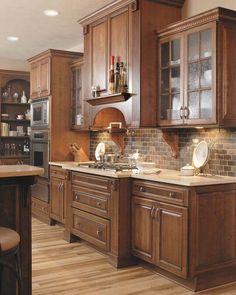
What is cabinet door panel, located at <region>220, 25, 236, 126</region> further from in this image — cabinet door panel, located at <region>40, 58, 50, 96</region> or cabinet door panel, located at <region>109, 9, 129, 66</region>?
cabinet door panel, located at <region>40, 58, 50, 96</region>

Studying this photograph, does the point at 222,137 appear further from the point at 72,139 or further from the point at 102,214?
the point at 72,139

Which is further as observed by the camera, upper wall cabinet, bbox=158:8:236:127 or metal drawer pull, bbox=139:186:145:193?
metal drawer pull, bbox=139:186:145:193

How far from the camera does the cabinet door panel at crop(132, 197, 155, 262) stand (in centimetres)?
372

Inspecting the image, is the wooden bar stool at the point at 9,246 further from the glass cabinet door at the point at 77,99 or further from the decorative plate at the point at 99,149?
the glass cabinet door at the point at 77,99

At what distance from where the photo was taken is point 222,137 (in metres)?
3.80

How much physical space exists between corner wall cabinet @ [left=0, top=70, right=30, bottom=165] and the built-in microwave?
4.75 feet

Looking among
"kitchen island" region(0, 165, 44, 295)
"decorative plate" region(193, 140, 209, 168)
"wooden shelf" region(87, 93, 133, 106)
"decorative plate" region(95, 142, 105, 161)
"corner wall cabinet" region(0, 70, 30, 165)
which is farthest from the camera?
"corner wall cabinet" region(0, 70, 30, 165)

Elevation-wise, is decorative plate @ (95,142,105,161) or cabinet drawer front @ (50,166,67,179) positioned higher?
decorative plate @ (95,142,105,161)

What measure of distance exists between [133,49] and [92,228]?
1958 mm

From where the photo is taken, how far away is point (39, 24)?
219 inches

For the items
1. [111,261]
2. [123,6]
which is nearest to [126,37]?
[123,6]

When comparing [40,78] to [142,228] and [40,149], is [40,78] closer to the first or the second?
[40,149]

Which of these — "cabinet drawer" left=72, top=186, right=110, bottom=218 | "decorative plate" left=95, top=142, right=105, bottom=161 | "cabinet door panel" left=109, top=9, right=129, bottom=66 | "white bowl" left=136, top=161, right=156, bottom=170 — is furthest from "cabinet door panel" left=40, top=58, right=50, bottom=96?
"white bowl" left=136, top=161, right=156, bottom=170

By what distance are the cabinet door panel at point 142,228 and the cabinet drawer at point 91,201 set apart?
33cm
